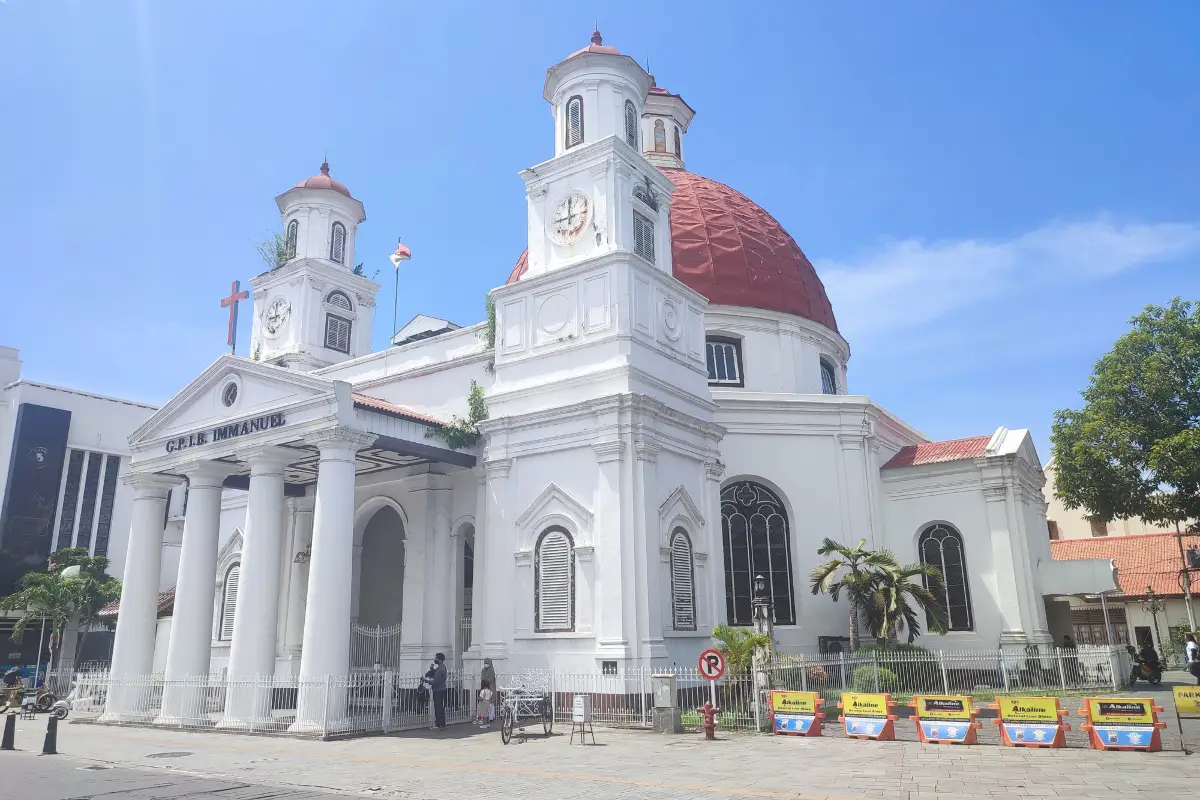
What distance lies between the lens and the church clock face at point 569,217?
2269cm

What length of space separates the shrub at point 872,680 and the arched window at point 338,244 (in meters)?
21.9

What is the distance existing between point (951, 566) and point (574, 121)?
16.4m

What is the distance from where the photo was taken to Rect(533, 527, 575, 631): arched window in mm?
19875

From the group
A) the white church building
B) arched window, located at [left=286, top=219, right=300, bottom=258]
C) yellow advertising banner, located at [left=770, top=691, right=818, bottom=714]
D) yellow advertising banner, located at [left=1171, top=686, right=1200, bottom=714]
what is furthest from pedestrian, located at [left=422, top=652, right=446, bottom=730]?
arched window, located at [left=286, top=219, right=300, bottom=258]

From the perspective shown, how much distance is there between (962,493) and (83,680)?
82.3ft

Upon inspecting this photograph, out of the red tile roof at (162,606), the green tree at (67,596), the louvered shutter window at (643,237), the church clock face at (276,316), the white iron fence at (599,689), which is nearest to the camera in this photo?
the white iron fence at (599,689)

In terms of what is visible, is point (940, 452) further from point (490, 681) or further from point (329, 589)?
point (329, 589)

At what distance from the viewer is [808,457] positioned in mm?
26484

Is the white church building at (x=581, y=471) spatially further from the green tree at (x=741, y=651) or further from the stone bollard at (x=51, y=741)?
the stone bollard at (x=51, y=741)

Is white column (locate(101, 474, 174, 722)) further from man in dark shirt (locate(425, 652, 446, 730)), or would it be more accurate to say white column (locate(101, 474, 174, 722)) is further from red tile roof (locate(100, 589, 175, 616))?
man in dark shirt (locate(425, 652, 446, 730))

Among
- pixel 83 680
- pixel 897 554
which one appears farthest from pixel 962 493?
pixel 83 680

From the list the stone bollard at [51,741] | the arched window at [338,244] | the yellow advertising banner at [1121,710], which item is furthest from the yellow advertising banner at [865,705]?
the arched window at [338,244]

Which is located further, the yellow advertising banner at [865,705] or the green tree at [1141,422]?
the green tree at [1141,422]

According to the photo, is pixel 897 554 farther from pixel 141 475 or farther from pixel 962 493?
pixel 141 475
